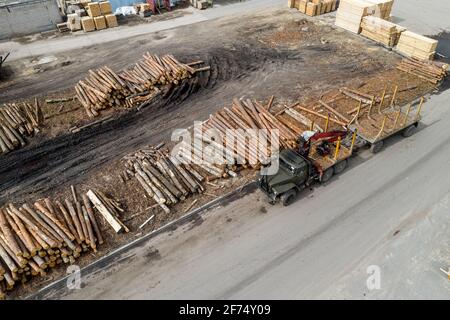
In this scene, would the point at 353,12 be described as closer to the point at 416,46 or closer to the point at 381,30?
the point at 381,30

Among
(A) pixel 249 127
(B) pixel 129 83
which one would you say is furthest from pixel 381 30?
(B) pixel 129 83

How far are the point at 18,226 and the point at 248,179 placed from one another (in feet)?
36.0

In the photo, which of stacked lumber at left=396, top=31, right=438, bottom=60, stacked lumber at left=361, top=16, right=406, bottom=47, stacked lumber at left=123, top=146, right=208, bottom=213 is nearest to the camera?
stacked lumber at left=123, top=146, right=208, bottom=213

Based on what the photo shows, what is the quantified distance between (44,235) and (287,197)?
428 inches

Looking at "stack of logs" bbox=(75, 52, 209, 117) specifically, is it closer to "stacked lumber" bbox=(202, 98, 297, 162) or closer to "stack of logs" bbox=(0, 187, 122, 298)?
"stacked lumber" bbox=(202, 98, 297, 162)

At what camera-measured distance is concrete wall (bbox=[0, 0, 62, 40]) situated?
105 ft

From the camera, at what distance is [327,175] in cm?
1809

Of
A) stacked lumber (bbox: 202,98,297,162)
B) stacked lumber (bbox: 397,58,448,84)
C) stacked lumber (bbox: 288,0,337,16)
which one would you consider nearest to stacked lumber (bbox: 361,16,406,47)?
Result: stacked lumber (bbox: 397,58,448,84)

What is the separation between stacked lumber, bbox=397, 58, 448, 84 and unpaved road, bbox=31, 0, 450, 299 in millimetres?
10091

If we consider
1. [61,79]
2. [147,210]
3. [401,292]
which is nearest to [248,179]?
[147,210]

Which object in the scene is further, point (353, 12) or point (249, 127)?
point (353, 12)

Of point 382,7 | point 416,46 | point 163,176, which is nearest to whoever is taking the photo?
point 163,176

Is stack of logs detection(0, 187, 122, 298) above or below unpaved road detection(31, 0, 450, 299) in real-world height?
above
